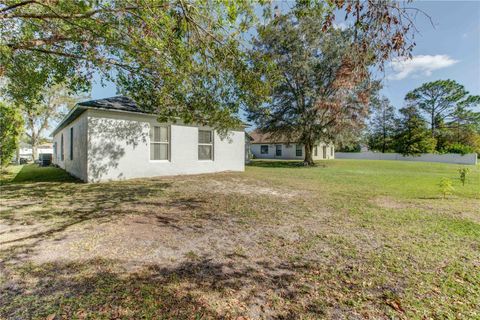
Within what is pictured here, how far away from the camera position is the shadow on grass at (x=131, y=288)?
2137mm

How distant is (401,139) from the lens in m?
37.4

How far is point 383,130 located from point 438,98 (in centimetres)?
937

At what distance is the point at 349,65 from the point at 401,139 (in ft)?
139

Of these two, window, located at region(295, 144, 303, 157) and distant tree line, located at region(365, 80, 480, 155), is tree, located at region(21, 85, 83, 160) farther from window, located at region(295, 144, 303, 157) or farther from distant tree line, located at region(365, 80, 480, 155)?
distant tree line, located at region(365, 80, 480, 155)

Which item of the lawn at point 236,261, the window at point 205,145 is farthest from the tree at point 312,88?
the lawn at point 236,261

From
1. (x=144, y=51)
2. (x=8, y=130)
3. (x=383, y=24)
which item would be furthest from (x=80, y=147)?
(x=383, y=24)

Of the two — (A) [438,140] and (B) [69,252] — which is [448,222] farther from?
(A) [438,140]

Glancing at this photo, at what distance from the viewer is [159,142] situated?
444 inches

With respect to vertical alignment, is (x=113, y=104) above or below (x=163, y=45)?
below

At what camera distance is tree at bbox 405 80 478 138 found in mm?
37634

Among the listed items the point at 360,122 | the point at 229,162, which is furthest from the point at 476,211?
the point at 360,122

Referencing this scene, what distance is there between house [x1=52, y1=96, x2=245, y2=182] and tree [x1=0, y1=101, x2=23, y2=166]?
2.53 m

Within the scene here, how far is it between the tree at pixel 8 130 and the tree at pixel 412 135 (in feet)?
144

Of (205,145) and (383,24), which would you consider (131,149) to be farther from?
(383,24)
